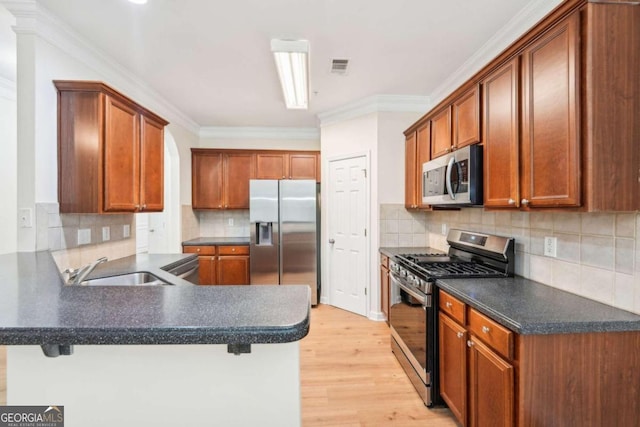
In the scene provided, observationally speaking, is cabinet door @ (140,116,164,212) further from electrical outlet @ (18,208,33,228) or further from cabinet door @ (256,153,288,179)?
cabinet door @ (256,153,288,179)

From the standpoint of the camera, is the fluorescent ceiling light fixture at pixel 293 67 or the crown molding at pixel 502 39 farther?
the fluorescent ceiling light fixture at pixel 293 67

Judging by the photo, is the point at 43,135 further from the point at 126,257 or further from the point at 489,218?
the point at 489,218

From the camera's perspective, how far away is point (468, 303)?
1.63 meters

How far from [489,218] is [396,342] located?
1314 mm

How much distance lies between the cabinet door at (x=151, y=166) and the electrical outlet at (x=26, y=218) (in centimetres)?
74

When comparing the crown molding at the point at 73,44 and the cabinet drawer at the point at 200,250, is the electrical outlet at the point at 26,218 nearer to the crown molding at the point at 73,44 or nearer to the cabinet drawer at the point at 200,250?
the crown molding at the point at 73,44

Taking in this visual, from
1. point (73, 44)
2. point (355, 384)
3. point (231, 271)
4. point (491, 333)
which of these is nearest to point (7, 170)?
point (73, 44)

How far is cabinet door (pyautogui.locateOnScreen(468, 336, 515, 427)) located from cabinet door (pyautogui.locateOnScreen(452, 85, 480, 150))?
136 cm

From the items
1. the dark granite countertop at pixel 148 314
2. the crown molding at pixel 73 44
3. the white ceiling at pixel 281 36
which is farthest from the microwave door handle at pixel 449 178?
the crown molding at pixel 73 44

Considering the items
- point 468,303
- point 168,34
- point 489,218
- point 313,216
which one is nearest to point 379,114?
point 313,216

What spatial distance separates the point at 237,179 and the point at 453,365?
12.6ft

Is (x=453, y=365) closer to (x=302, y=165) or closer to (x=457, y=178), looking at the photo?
(x=457, y=178)

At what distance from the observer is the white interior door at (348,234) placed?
3.79 meters

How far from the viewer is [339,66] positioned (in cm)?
282
